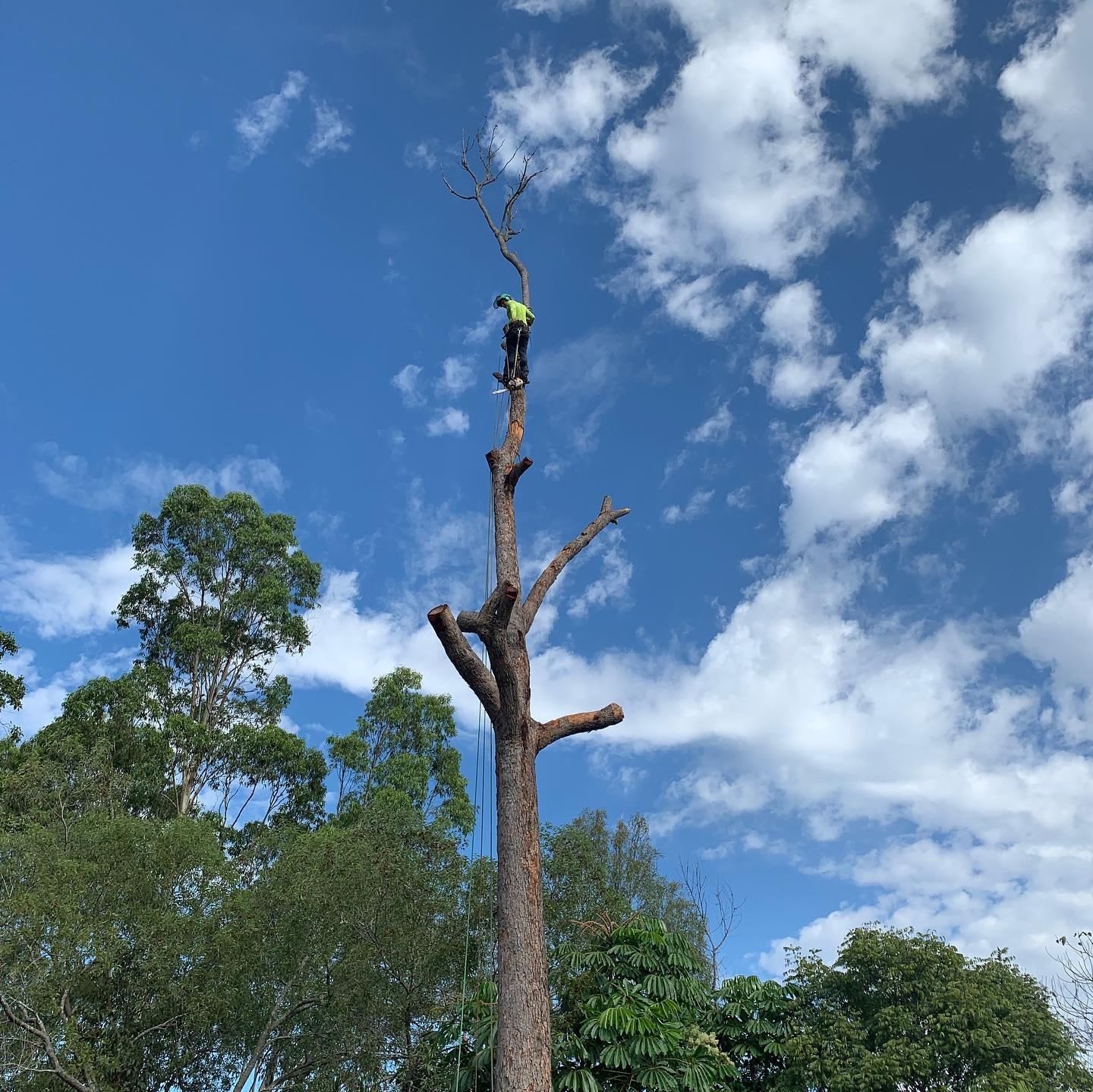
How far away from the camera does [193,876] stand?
40.8ft

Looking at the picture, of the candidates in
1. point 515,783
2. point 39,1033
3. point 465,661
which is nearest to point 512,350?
point 465,661

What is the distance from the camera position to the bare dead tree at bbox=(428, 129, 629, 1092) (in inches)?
237

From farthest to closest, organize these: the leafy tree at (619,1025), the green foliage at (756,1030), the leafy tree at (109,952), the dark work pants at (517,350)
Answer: the leafy tree at (109,952) → the green foliage at (756,1030) → the dark work pants at (517,350) → the leafy tree at (619,1025)

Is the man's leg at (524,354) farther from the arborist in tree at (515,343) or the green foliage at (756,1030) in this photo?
the green foliage at (756,1030)

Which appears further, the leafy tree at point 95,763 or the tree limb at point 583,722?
the leafy tree at point 95,763

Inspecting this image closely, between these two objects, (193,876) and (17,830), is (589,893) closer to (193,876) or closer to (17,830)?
(193,876)

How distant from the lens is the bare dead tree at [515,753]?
6.03 meters

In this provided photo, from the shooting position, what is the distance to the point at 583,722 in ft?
24.2

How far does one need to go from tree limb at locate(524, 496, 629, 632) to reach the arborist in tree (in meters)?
1.63

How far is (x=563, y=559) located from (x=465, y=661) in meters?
1.54

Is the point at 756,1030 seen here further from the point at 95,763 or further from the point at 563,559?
the point at 95,763

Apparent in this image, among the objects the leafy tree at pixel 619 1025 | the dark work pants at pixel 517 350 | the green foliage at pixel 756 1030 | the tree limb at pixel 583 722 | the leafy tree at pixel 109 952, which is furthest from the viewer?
the leafy tree at pixel 109 952

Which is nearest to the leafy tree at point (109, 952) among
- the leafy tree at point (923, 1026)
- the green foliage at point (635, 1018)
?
the green foliage at point (635, 1018)

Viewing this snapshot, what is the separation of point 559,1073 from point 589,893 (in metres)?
4.87
